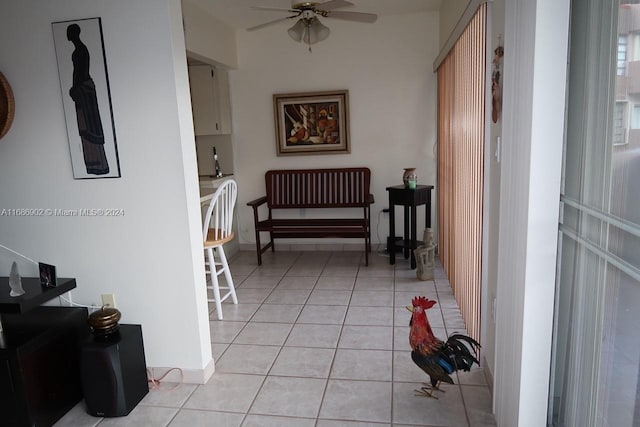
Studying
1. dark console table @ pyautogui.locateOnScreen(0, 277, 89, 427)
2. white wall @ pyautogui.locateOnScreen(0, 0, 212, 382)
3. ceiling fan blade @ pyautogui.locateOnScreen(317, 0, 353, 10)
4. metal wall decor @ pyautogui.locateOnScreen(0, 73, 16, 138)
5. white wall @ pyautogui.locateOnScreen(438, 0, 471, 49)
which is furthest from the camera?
white wall @ pyautogui.locateOnScreen(438, 0, 471, 49)

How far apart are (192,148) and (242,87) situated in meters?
2.84

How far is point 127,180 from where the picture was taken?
2.33 meters

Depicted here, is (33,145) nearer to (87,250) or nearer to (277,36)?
(87,250)

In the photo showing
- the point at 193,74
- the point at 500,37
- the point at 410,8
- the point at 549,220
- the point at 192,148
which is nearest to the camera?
the point at 549,220

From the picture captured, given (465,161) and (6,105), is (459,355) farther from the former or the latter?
(6,105)

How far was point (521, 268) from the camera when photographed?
166 cm

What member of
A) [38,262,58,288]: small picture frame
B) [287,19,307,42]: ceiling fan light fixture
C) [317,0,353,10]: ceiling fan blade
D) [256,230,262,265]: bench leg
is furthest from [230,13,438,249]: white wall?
[38,262,58,288]: small picture frame

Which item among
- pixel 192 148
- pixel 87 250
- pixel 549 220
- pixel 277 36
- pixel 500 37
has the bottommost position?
pixel 87 250

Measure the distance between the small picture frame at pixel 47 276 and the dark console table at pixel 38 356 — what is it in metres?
0.03

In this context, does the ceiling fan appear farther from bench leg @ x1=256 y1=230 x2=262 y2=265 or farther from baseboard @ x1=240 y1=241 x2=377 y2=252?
baseboard @ x1=240 y1=241 x2=377 y2=252

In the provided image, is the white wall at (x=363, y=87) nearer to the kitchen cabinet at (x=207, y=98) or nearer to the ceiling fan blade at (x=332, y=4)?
the kitchen cabinet at (x=207, y=98)

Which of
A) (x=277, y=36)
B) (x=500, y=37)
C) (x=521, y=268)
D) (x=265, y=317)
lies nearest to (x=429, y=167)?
(x=277, y=36)

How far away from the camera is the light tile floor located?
2131mm

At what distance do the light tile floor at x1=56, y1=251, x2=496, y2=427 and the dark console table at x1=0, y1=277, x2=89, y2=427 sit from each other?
0.15 meters
